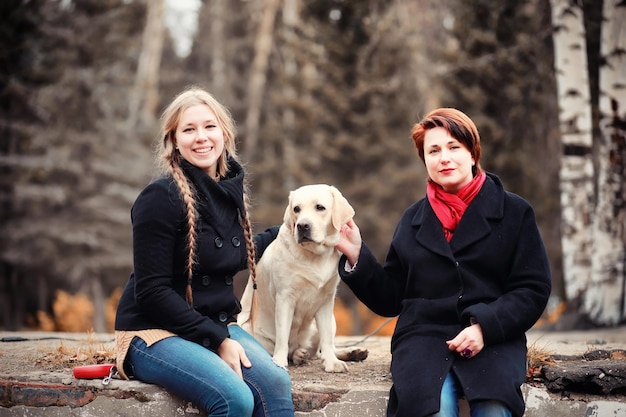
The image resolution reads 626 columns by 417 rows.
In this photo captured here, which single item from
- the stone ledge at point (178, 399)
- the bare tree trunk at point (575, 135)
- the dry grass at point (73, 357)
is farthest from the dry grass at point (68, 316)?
the stone ledge at point (178, 399)

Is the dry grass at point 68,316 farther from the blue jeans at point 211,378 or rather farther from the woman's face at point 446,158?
the woman's face at point 446,158

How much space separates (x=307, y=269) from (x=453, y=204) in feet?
3.14

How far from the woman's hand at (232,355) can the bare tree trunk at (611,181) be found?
4.73m

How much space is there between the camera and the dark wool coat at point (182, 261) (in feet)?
9.87

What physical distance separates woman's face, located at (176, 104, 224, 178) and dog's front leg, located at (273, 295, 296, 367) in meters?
0.94

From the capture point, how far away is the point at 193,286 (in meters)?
3.19

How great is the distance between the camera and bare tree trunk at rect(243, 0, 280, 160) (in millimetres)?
21562

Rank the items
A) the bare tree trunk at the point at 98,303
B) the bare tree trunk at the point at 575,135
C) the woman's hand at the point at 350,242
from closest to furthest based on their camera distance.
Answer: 1. the woman's hand at the point at 350,242
2. the bare tree trunk at the point at 575,135
3. the bare tree trunk at the point at 98,303

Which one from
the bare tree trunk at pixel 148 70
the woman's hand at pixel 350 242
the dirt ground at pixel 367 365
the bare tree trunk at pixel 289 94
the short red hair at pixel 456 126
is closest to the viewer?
the short red hair at pixel 456 126

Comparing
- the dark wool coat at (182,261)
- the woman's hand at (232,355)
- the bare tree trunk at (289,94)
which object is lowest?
the woman's hand at (232,355)

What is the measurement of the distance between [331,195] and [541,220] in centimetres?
1113

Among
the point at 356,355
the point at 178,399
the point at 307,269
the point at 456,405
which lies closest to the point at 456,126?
the point at 307,269

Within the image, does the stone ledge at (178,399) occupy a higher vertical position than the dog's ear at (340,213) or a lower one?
lower

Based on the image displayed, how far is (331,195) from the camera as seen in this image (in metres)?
3.89
